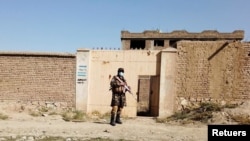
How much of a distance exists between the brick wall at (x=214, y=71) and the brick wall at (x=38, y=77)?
4449 millimetres

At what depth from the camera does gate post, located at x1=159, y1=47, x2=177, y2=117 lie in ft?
45.8

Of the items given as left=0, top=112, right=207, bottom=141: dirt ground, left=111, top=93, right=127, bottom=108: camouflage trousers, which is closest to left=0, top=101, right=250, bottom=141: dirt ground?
left=0, top=112, right=207, bottom=141: dirt ground

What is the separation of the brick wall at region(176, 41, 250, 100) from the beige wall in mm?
1187

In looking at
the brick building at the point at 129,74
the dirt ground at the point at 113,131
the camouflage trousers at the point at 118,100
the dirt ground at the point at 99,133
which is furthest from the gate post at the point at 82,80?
the camouflage trousers at the point at 118,100

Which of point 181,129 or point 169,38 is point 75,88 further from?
point 169,38

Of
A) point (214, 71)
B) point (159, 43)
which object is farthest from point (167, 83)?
point (159, 43)

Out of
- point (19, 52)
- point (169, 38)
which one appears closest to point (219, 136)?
point (19, 52)

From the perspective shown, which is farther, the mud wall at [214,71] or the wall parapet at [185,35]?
the wall parapet at [185,35]

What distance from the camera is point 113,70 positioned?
14.5 meters

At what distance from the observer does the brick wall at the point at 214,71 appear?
1366cm

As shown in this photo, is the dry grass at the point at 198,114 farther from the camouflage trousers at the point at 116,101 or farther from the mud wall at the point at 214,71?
the camouflage trousers at the point at 116,101

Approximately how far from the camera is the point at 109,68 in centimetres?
1454

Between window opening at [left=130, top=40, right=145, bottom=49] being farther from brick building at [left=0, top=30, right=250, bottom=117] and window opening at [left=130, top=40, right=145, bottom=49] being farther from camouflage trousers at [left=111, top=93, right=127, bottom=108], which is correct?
camouflage trousers at [left=111, top=93, right=127, bottom=108]

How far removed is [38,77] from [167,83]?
5229mm
